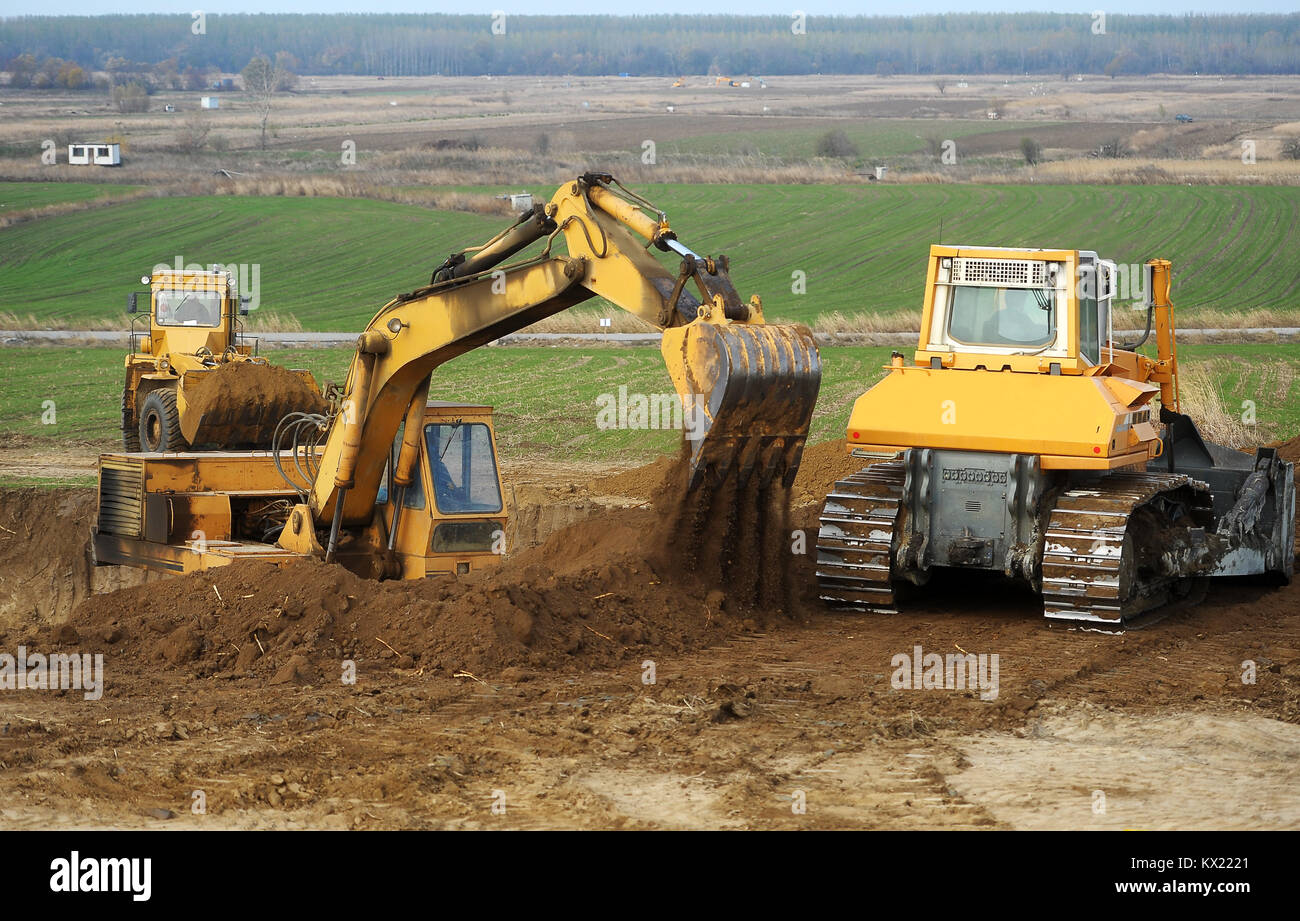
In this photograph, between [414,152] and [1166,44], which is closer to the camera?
[414,152]

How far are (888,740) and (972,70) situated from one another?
181 m

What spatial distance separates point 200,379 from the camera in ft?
58.6

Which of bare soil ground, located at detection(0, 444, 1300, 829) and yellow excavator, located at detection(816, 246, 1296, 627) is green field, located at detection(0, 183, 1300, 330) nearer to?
yellow excavator, located at detection(816, 246, 1296, 627)

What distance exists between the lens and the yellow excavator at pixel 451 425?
10.1 m

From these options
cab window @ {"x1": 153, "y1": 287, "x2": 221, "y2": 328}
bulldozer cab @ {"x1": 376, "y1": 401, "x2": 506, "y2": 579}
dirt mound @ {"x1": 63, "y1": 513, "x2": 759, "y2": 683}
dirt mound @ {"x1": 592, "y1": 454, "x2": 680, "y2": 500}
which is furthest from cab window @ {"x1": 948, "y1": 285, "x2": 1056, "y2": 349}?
cab window @ {"x1": 153, "y1": 287, "x2": 221, "y2": 328}

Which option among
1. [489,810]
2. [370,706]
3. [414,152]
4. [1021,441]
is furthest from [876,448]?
[414,152]

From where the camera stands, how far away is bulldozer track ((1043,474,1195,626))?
448 inches

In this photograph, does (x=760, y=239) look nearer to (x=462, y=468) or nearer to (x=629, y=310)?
(x=462, y=468)

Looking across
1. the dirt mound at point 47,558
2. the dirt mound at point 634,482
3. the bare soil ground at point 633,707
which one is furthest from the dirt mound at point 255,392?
the dirt mound at point 634,482

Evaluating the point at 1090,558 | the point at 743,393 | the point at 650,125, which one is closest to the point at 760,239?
the point at 1090,558

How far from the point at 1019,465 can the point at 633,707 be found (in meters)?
4.01

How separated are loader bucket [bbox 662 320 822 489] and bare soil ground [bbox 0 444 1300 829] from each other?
3.59ft

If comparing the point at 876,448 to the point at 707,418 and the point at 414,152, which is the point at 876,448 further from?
the point at 414,152

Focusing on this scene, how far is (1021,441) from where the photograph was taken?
1167 centimetres
